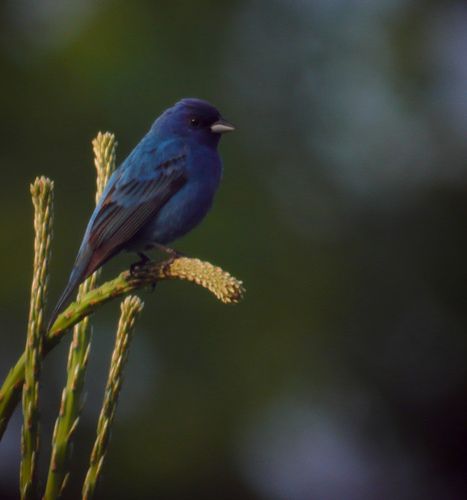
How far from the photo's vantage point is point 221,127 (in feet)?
17.2

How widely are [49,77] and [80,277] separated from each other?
277 inches

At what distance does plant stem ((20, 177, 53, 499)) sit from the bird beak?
261cm

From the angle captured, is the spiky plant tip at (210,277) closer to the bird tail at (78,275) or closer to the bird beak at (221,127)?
the bird tail at (78,275)

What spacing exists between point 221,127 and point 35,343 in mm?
2892

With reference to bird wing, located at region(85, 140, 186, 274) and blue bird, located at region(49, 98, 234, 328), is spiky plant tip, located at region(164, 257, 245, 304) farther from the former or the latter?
blue bird, located at region(49, 98, 234, 328)

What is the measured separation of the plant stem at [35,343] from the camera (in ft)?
7.79

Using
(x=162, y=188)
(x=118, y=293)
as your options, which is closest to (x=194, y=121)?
(x=162, y=188)

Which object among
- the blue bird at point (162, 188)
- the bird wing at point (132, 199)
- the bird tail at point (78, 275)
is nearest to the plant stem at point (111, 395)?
the bird tail at point (78, 275)

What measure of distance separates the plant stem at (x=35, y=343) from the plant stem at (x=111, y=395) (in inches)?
5.9

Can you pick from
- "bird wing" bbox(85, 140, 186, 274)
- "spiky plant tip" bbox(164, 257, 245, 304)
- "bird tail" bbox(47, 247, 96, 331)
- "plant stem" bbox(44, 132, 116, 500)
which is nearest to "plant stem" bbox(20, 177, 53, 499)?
"plant stem" bbox(44, 132, 116, 500)

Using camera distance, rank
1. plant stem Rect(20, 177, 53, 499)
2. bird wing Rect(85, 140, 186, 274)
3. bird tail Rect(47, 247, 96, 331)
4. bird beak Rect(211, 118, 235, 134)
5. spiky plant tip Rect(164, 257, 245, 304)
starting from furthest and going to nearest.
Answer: bird beak Rect(211, 118, 235, 134) → bird wing Rect(85, 140, 186, 274) → bird tail Rect(47, 247, 96, 331) → spiky plant tip Rect(164, 257, 245, 304) → plant stem Rect(20, 177, 53, 499)

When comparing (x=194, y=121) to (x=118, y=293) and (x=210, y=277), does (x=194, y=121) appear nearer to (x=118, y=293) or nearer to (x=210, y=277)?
(x=118, y=293)

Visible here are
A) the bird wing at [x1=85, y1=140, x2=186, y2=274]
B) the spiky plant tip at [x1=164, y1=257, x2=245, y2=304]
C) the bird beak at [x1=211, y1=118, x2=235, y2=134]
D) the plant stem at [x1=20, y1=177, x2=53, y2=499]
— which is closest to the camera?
the plant stem at [x1=20, y1=177, x2=53, y2=499]

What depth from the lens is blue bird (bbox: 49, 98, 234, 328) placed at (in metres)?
4.00
